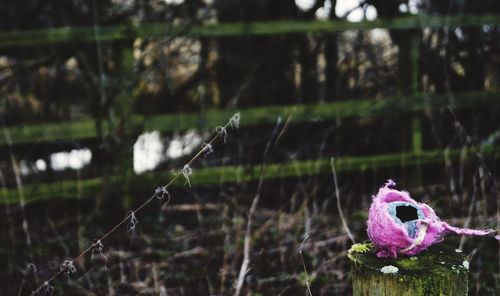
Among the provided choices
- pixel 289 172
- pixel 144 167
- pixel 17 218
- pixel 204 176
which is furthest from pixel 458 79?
pixel 17 218

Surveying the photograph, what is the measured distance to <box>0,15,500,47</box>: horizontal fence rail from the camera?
11.9 ft

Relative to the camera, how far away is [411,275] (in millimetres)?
1302

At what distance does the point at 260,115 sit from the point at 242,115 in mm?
133

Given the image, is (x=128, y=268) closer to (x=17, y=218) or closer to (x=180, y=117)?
(x=180, y=117)

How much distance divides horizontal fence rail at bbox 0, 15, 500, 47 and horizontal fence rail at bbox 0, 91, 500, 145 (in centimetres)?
53

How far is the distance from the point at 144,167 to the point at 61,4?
68.9 inches

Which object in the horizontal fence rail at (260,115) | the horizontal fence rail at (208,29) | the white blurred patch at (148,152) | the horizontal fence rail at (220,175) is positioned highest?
the horizontal fence rail at (208,29)

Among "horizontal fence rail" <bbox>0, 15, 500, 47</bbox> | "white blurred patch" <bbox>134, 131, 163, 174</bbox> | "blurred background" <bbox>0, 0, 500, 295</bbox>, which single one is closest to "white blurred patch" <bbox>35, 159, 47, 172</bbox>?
"blurred background" <bbox>0, 0, 500, 295</bbox>

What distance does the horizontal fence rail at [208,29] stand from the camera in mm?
3637

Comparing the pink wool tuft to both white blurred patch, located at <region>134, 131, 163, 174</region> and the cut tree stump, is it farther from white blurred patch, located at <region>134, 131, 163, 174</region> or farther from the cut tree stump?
white blurred patch, located at <region>134, 131, 163, 174</region>

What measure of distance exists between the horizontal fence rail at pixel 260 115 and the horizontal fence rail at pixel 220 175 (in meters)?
0.31

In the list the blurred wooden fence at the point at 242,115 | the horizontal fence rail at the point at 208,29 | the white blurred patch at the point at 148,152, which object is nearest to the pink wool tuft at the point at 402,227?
the blurred wooden fence at the point at 242,115

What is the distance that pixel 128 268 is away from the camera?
3.04 m

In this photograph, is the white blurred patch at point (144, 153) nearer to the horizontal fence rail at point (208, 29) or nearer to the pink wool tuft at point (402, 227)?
the horizontal fence rail at point (208, 29)
